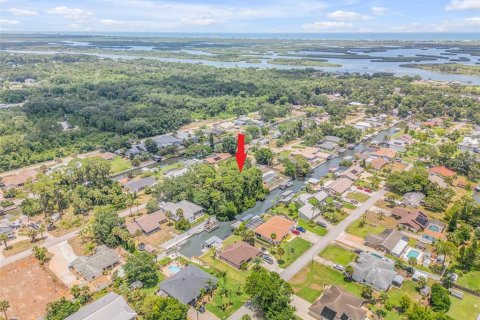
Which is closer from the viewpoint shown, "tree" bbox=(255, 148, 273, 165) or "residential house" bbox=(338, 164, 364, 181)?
"residential house" bbox=(338, 164, 364, 181)

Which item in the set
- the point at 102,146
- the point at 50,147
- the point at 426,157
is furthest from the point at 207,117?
the point at 426,157

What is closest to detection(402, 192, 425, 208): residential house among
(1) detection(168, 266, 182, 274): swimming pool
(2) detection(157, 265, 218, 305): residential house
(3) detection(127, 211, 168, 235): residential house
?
(2) detection(157, 265, 218, 305): residential house

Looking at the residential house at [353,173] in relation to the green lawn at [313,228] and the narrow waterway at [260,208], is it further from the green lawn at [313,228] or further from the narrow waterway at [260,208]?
the green lawn at [313,228]

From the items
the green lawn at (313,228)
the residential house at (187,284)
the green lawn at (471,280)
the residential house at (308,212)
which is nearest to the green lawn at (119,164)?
the residential house at (187,284)

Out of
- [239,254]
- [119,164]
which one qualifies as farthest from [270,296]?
[119,164]

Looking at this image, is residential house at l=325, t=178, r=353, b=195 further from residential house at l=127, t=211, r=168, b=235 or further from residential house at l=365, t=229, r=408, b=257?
residential house at l=127, t=211, r=168, b=235

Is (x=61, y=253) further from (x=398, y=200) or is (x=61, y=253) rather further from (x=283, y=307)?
(x=398, y=200)
